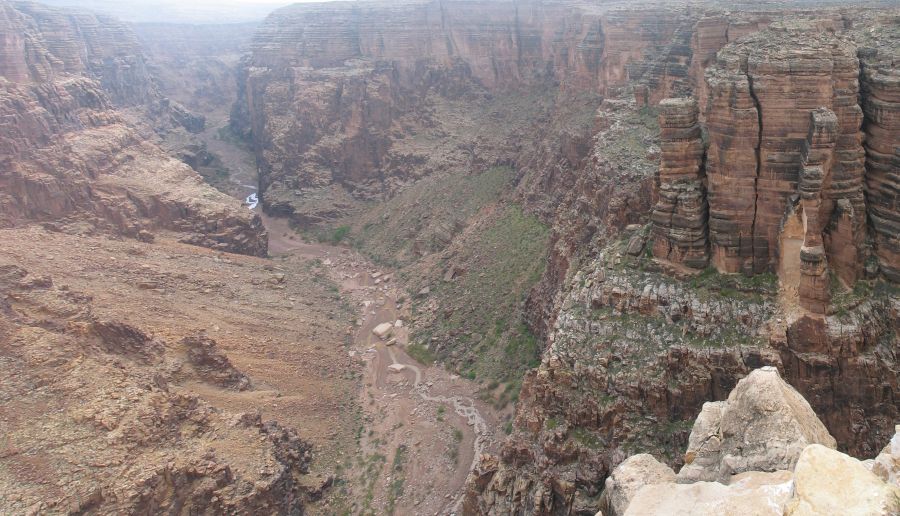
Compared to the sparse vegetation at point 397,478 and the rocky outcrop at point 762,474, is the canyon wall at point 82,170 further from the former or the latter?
the rocky outcrop at point 762,474

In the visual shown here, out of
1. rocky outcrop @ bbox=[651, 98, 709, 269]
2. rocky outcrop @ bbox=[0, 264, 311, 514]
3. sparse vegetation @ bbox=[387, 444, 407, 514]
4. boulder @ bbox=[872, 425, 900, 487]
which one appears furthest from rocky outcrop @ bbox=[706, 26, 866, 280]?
rocky outcrop @ bbox=[0, 264, 311, 514]

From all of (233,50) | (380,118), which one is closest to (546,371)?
(380,118)

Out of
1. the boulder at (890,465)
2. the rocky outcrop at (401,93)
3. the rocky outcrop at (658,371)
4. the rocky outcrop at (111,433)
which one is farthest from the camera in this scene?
the rocky outcrop at (401,93)

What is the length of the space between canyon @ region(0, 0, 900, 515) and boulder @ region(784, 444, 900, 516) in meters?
0.09

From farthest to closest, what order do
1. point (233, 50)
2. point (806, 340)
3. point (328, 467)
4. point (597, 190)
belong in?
1. point (233, 50)
2. point (597, 190)
3. point (328, 467)
4. point (806, 340)

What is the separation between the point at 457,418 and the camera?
46.1m

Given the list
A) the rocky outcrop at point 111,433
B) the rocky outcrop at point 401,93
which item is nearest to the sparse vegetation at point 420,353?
the rocky outcrop at point 111,433

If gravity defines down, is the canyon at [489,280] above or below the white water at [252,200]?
above

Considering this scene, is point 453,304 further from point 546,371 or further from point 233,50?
point 233,50

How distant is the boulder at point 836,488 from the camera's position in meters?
13.1

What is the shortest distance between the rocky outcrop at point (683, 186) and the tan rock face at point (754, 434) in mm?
11327

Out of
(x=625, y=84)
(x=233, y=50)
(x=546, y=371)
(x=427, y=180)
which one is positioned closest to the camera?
(x=546, y=371)

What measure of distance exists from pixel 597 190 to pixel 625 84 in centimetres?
2064

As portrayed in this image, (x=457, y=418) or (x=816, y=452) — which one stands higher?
Result: (x=816, y=452)
